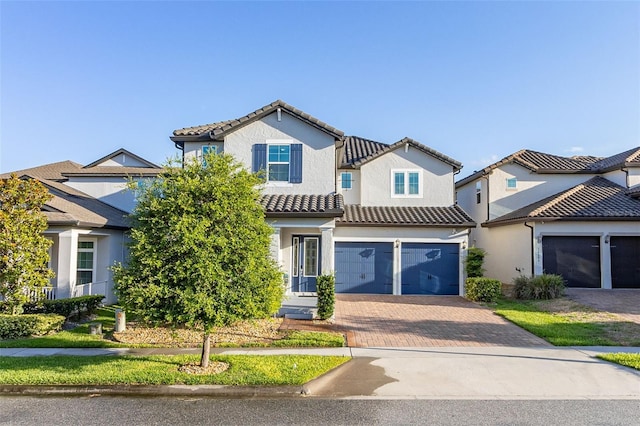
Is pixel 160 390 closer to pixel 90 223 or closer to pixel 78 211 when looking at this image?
pixel 90 223

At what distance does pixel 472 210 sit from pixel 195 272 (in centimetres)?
2022

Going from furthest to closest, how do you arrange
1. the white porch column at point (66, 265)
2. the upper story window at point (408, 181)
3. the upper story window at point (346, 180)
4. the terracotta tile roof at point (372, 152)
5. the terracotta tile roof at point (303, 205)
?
1. the upper story window at point (346, 180)
2. the upper story window at point (408, 181)
3. the terracotta tile roof at point (372, 152)
4. the terracotta tile roof at point (303, 205)
5. the white porch column at point (66, 265)

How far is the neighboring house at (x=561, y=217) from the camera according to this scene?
17297mm

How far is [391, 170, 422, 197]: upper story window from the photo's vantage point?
18.9m

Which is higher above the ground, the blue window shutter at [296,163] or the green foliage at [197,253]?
the blue window shutter at [296,163]

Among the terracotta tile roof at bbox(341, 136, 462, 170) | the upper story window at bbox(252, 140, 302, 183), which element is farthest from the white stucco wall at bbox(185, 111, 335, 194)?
the terracotta tile roof at bbox(341, 136, 462, 170)

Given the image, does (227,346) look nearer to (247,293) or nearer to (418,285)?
(247,293)

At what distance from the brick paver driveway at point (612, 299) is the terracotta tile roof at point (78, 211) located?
1586 cm

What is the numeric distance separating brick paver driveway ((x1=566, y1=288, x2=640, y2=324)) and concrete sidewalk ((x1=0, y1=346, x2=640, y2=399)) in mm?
4632

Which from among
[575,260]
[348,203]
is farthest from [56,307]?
[575,260]

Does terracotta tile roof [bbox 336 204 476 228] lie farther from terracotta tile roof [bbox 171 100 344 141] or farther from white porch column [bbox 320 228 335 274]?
terracotta tile roof [bbox 171 100 344 141]

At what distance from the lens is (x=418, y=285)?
1727 cm

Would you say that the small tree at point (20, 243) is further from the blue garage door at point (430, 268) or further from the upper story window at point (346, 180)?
the blue garage door at point (430, 268)

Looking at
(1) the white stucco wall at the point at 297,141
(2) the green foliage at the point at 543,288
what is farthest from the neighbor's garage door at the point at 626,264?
(1) the white stucco wall at the point at 297,141
